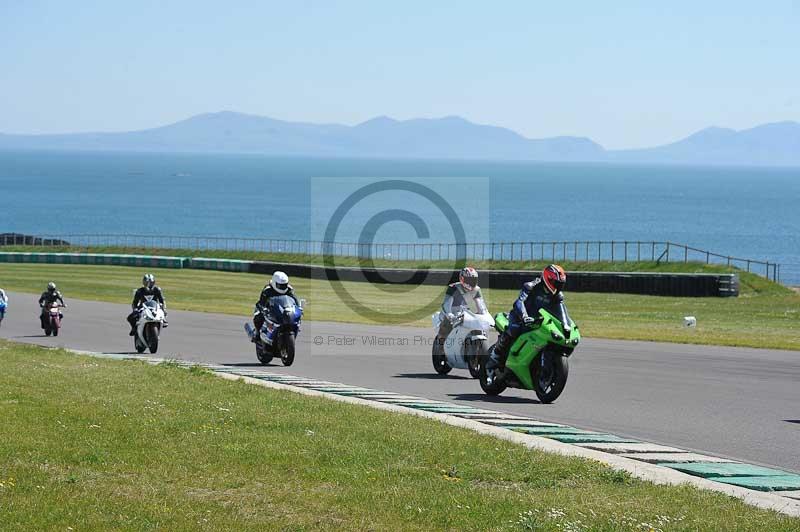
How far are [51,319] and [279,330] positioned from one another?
10.9 meters

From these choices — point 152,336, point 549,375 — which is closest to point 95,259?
point 152,336

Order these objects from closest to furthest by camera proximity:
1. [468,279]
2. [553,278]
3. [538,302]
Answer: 1. [553,278]
2. [538,302]
3. [468,279]

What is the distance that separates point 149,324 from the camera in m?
26.0

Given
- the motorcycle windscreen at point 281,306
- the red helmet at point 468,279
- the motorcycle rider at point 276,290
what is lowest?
the motorcycle windscreen at point 281,306

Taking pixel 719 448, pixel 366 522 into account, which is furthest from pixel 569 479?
pixel 719 448

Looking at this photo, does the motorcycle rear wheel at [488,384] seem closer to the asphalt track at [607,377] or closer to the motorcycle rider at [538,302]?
the asphalt track at [607,377]

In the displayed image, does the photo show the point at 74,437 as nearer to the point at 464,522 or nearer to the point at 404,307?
the point at 464,522

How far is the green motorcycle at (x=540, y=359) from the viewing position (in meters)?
16.4

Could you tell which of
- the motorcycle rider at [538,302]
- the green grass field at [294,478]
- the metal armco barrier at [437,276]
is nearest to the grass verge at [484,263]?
the metal armco barrier at [437,276]

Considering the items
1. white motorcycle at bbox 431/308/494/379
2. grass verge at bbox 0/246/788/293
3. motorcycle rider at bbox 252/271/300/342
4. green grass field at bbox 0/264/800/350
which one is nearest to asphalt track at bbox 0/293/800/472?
white motorcycle at bbox 431/308/494/379

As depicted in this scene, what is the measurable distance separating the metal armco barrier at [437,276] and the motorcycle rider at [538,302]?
1313 inches

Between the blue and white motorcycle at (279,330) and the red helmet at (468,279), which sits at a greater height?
the red helmet at (468,279)

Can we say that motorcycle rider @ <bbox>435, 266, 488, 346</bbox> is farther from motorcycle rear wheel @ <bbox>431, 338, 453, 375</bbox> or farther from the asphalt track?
the asphalt track

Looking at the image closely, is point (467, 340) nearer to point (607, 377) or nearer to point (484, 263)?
point (607, 377)
